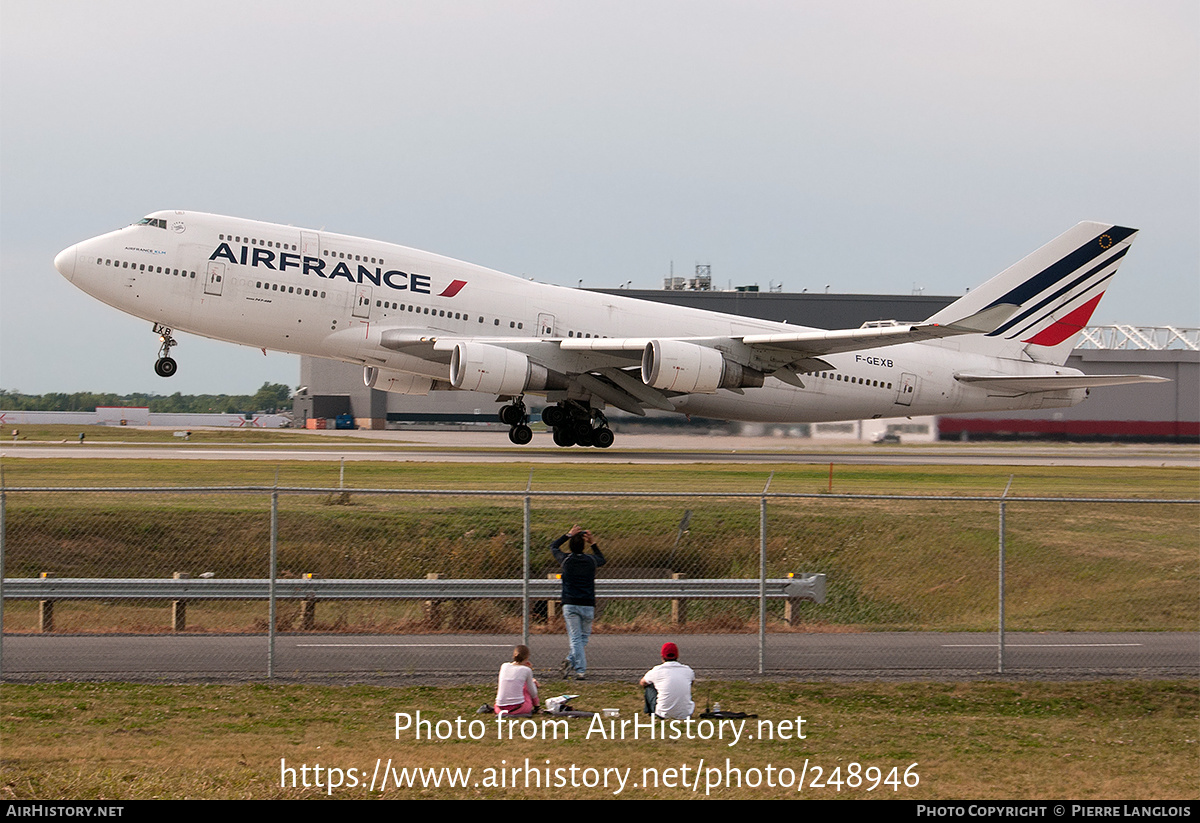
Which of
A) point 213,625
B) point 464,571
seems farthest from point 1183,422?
point 213,625

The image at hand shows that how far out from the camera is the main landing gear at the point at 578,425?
113 ft

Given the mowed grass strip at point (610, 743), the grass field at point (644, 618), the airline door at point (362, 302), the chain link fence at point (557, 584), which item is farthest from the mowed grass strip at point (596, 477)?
the mowed grass strip at point (610, 743)

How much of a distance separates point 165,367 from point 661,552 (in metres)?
19.7

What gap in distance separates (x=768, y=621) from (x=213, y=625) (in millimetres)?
8044

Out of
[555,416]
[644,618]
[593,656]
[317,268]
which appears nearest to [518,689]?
[593,656]

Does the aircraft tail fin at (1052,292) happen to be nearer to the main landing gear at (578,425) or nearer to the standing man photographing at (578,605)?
the main landing gear at (578,425)

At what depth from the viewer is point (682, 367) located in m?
31.2

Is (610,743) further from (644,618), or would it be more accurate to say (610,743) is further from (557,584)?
(644,618)

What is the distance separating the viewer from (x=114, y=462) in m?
30.0

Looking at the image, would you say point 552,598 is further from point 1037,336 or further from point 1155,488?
point 1037,336

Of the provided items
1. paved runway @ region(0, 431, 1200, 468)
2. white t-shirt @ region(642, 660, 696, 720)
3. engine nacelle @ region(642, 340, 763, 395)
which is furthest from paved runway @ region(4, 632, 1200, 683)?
engine nacelle @ region(642, 340, 763, 395)

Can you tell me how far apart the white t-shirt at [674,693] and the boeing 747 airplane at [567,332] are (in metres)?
19.7

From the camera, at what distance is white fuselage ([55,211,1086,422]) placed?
1217 inches

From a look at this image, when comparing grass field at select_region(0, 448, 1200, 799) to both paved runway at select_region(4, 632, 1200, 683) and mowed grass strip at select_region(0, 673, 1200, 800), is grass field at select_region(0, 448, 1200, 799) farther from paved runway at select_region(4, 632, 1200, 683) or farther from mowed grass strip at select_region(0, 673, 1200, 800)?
paved runway at select_region(4, 632, 1200, 683)
